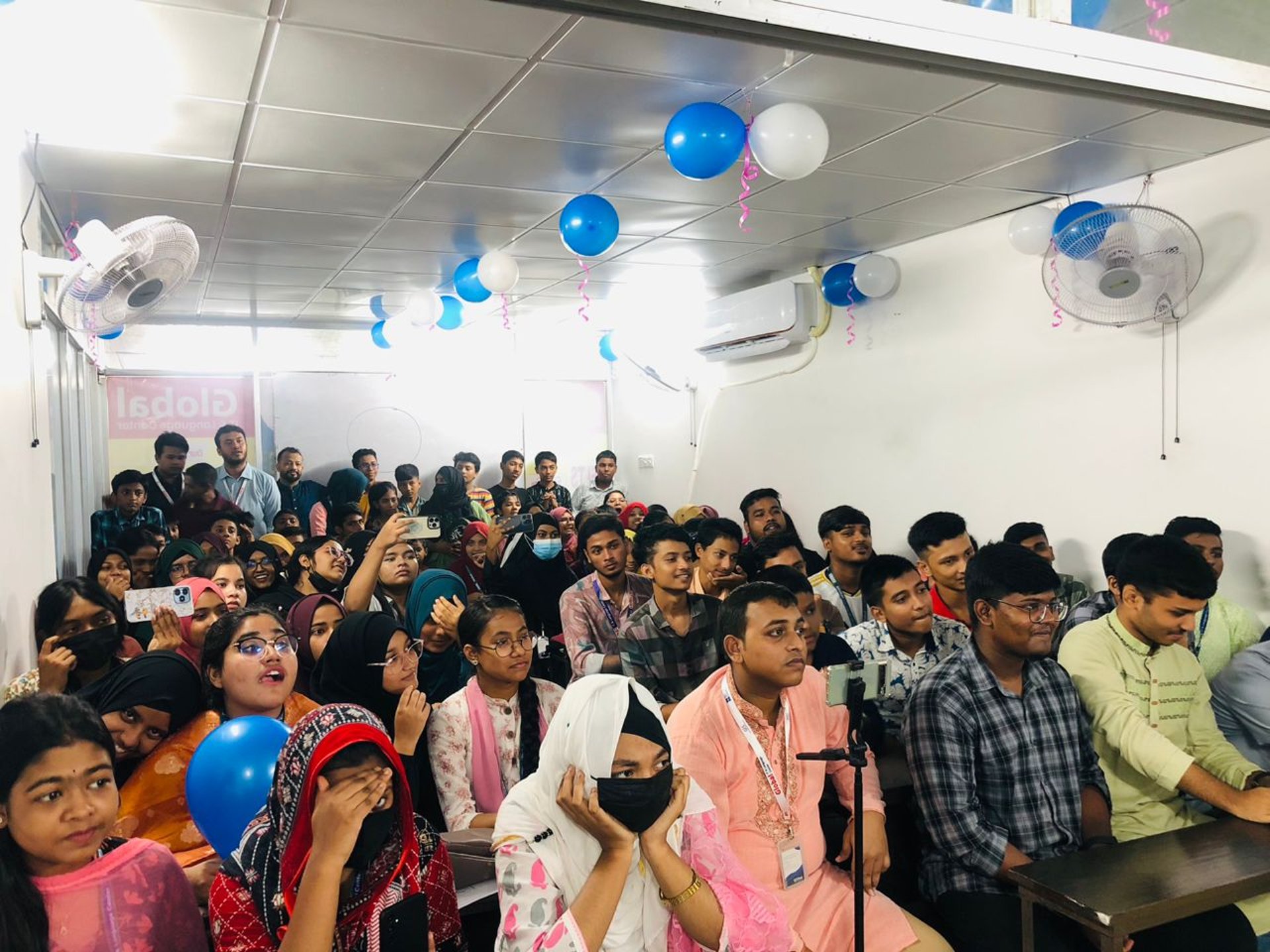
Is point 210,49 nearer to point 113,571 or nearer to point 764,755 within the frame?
point 113,571

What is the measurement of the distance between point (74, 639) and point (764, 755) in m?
2.12

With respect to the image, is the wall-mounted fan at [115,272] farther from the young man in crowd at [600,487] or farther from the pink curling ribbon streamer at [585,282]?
the young man in crowd at [600,487]

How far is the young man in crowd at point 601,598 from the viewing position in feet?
12.3

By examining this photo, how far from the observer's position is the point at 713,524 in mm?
4137

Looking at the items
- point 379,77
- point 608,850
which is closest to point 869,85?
point 379,77

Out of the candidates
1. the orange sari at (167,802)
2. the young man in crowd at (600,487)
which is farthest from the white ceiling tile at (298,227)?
the young man in crowd at (600,487)

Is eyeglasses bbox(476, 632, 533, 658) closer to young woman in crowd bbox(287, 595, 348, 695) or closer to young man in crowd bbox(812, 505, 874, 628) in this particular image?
young woman in crowd bbox(287, 595, 348, 695)

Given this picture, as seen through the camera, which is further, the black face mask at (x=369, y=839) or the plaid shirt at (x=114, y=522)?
the plaid shirt at (x=114, y=522)

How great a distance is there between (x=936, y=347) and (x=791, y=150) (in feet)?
8.43

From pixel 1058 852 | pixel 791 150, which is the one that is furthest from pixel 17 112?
pixel 1058 852

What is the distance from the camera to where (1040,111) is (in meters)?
3.41

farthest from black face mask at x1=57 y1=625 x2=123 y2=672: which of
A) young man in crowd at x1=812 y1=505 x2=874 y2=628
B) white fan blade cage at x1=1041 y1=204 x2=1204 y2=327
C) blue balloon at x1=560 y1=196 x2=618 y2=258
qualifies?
white fan blade cage at x1=1041 y1=204 x2=1204 y2=327

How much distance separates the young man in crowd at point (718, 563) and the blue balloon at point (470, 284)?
220cm

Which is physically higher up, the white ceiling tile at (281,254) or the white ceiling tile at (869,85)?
the white ceiling tile at (281,254)
